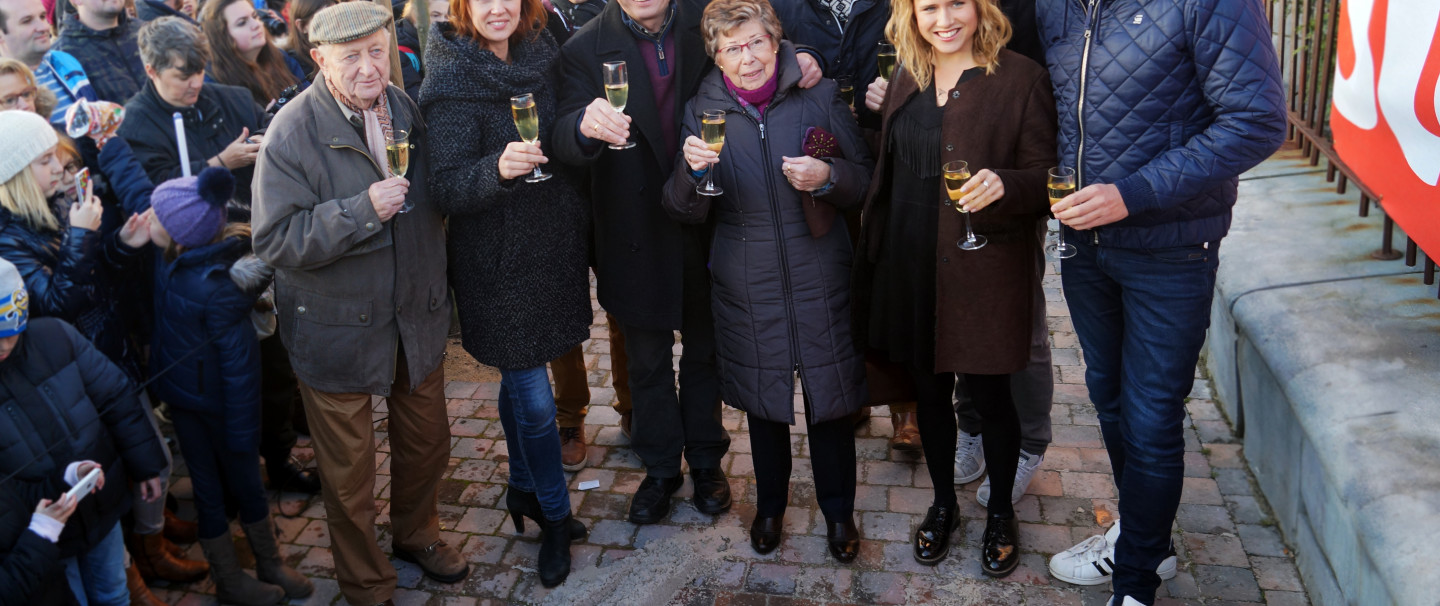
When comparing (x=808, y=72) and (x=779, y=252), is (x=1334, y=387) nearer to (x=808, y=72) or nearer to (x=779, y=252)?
(x=779, y=252)

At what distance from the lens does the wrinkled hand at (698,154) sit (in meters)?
3.68

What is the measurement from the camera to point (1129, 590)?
3744 mm

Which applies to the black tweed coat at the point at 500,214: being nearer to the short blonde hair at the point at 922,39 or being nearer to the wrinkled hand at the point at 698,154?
the wrinkled hand at the point at 698,154

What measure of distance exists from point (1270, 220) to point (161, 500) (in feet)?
16.6

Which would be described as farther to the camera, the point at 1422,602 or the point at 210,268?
the point at 210,268

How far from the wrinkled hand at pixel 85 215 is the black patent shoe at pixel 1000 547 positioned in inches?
133

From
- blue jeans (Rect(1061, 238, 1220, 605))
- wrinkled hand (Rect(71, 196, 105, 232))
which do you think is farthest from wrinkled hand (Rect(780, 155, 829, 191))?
wrinkled hand (Rect(71, 196, 105, 232))

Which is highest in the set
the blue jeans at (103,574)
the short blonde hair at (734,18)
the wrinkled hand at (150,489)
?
the short blonde hair at (734,18)

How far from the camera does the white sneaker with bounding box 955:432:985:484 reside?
4781 mm

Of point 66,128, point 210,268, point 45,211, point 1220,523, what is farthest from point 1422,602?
point 66,128

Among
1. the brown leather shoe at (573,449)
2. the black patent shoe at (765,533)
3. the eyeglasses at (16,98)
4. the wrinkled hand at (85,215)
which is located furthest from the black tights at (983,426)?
the eyeglasses at (16,98)

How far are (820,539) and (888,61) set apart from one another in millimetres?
1874

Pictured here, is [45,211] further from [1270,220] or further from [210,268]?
[1270,220]

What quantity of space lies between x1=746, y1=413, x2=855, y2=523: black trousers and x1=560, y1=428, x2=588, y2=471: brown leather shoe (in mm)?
1076
